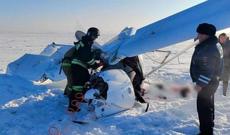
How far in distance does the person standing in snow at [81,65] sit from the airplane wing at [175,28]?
0.89 meters

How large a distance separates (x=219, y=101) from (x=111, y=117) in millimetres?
2781

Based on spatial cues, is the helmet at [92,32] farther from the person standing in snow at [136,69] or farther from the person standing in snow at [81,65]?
the person standing in snow at [136,69]

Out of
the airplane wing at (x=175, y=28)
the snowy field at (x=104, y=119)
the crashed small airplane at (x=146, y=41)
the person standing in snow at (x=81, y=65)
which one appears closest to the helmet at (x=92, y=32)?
the person standing in snow at (x=81, y=65)

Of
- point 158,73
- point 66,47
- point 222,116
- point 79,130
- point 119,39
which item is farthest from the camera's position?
point 158,73

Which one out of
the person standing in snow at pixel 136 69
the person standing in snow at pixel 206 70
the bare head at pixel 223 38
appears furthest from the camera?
the bare head at pixel 223 38

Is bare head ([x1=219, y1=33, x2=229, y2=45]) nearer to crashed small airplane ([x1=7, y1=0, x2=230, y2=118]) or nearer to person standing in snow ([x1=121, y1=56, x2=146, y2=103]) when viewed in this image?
crashed small airplane ([x1=7, y1=0, x2=230, y2=118])

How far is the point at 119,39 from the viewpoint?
32.5 feet

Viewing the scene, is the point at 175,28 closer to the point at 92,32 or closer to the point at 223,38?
the point at 92,32

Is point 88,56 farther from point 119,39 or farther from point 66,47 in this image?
point 66,47

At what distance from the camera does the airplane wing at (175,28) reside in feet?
23.4

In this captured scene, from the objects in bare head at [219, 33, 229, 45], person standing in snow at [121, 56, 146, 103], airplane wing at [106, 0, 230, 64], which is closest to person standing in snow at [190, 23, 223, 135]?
airplane wing at [106, 0, 230, 64]

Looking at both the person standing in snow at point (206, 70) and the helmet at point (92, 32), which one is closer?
the person standing in snow at point (206, 70)

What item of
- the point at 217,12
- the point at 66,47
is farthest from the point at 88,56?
the point at 66,47

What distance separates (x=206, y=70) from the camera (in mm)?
5246
